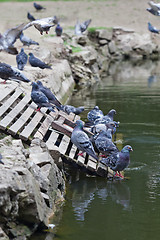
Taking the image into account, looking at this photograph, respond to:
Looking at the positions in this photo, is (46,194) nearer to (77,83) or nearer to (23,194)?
(23,194)

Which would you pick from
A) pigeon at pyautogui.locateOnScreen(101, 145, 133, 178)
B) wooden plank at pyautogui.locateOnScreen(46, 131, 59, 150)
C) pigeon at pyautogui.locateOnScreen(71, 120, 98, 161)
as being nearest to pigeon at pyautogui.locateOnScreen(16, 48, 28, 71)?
wooden plank at pyautogui.locateOnScreen(46, 131, 59, 150)

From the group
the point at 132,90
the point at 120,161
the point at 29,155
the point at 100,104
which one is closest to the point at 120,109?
the point at 100,104

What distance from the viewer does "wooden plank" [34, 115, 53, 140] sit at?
7.52 m

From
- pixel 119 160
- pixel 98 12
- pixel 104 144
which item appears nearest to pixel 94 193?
pixel 119 160

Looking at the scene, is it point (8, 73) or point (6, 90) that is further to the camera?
point (8, 73)

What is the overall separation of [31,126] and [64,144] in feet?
2.18

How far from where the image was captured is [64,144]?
774 cm

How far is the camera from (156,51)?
112 feet

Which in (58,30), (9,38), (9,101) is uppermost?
(9,38)

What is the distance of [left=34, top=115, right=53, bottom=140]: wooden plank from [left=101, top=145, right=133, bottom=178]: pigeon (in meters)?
1.23

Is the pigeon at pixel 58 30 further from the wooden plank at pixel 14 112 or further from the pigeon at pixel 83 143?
the pigeon at pixel 83 143

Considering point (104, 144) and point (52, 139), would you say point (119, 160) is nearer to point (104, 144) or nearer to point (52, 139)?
point (104, 144)

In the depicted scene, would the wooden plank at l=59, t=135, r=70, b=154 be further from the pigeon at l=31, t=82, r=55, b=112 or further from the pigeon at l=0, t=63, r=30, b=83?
the pigeon at l=0, t=63, r=30, b=83

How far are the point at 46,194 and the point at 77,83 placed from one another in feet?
47.4
